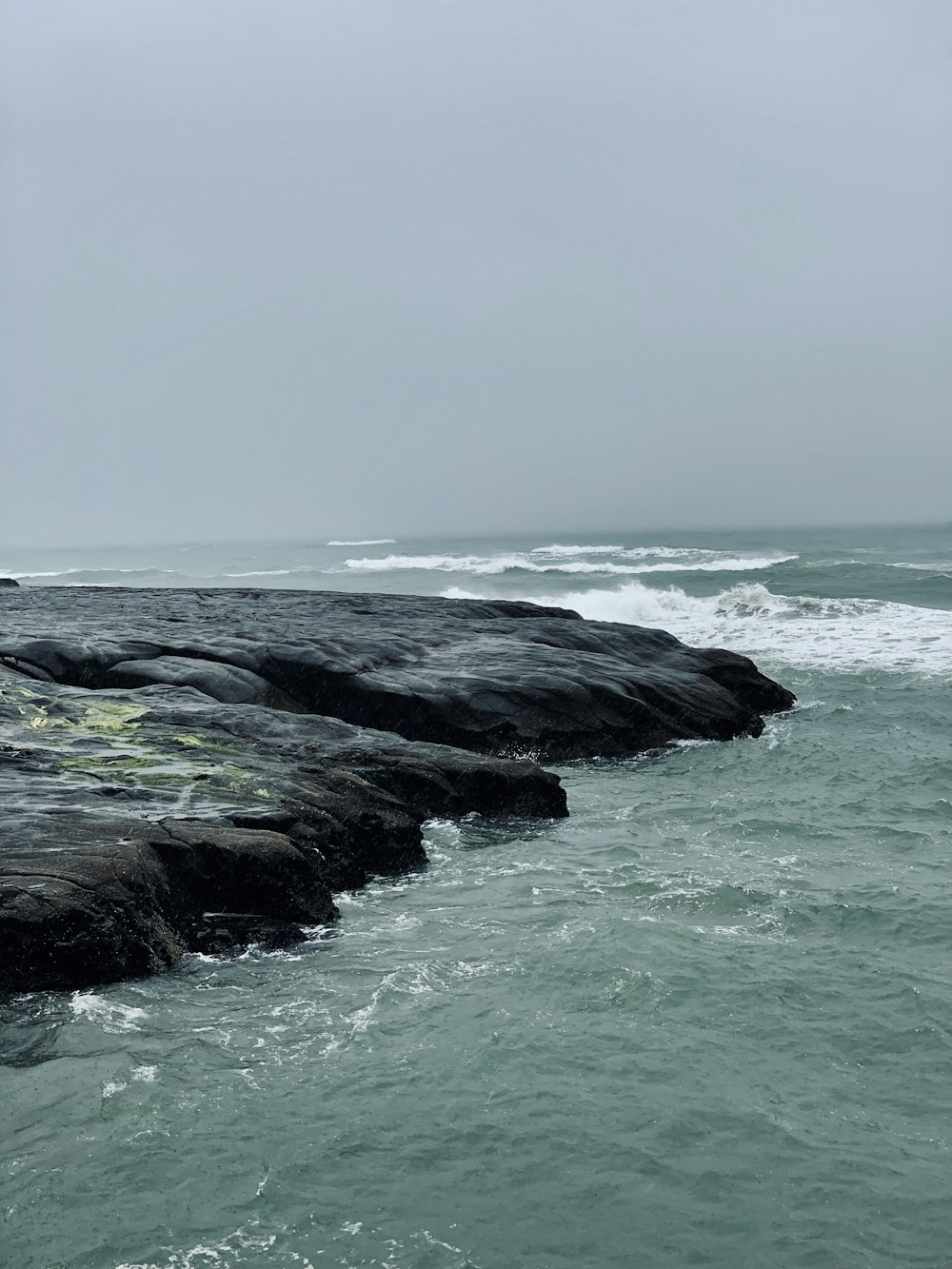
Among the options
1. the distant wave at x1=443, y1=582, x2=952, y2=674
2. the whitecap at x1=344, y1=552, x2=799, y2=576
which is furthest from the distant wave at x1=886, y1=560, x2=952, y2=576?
the distant wave at x1=443, y1=582, x2=952, y2=674

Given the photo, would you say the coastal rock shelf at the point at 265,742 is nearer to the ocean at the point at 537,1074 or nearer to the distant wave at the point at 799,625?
the ocean at the point at 537,1074

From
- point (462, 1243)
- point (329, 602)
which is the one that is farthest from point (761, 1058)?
point (329, 602)

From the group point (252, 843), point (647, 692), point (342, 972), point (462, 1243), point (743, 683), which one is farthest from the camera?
point (743, 683)

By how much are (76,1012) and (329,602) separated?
22449 millimetres

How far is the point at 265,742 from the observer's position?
15.2 m

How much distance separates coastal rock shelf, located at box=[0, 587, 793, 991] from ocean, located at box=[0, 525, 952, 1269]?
20.7 inches

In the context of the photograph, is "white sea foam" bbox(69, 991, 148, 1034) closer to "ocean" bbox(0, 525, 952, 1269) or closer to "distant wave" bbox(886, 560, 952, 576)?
"ocean" bbox(0, 525, 952, 1269)

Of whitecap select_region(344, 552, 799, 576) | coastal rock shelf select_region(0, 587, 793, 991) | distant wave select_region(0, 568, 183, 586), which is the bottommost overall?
coastal rock shelf select_region(0, 587, 793, 991)

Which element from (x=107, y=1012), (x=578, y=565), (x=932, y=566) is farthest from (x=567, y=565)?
(x=107, y=1012)

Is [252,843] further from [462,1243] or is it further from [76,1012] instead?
[462,1243]

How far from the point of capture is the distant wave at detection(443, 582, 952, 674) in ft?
101

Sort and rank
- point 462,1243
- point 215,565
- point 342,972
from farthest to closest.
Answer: point 215,565 < point 342,972 < point 462,1243

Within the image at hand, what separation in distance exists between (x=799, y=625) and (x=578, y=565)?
47.4 meters

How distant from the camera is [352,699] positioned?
19094 mm
